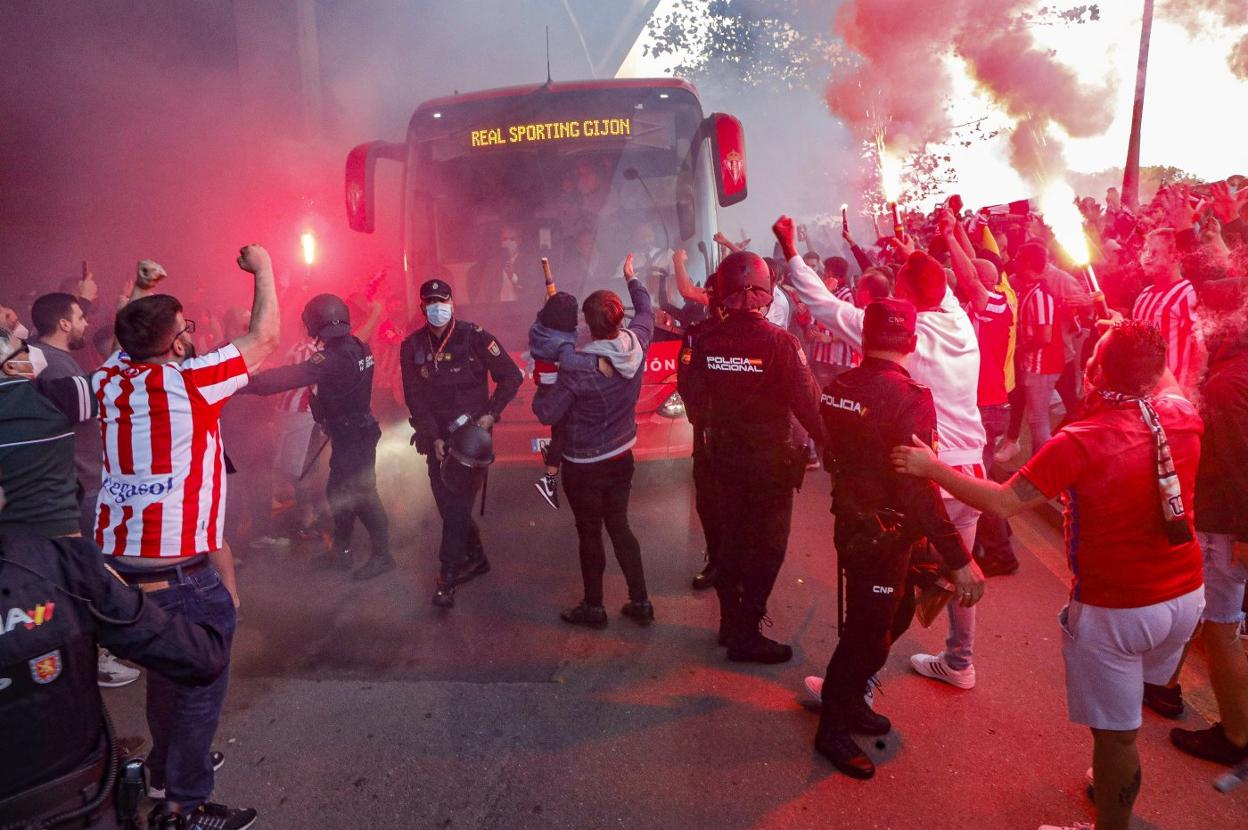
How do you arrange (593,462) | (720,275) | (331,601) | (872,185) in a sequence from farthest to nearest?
(872,185) → (331,601) → (593,462) → (720,275)

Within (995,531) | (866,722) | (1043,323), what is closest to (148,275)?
(866,722)

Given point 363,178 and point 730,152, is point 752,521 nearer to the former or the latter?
point 730,152

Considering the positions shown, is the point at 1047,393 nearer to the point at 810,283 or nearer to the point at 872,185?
the point at 810,283

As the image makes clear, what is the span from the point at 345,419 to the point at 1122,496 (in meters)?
4.74

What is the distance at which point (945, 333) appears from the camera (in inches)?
142

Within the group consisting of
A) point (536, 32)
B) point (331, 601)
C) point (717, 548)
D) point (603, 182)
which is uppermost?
point (536, 32)

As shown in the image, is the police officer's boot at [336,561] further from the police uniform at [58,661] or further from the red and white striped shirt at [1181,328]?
the red and white striped shirt at [1181,328]

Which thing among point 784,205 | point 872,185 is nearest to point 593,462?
point 872,185

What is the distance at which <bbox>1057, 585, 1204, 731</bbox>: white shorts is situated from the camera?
94.3 inches

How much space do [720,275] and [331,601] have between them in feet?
11.1

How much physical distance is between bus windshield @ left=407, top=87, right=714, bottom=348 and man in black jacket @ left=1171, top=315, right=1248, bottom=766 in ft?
14.3

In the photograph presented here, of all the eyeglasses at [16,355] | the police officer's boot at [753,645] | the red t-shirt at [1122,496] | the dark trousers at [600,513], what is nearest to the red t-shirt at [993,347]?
the police officer's boot at [753,645]

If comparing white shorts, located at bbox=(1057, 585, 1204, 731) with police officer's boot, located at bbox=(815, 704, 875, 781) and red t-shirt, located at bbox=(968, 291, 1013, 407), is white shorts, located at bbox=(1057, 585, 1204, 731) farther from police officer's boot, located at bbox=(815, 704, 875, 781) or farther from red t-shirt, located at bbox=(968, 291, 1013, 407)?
red t-shirt, located at bbox=(968, 291, 1013, 407)

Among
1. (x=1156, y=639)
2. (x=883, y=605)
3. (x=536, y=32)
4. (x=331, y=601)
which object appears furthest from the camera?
(x=536, y=32)
